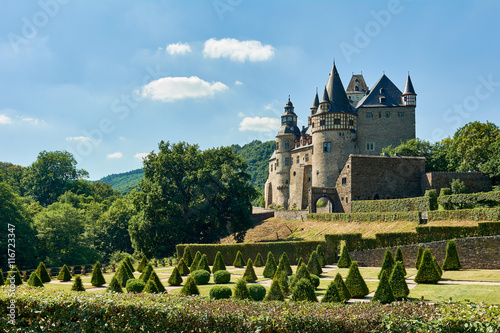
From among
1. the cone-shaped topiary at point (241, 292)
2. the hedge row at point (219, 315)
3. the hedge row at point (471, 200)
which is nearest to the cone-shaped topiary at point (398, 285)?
the cone-shaped topiary at point (241, 292)

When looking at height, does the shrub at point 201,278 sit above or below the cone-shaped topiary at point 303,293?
below

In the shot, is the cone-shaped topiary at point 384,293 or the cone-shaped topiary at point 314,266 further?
the cone-shaped topiary at point 314,266

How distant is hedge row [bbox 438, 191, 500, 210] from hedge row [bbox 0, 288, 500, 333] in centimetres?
2927

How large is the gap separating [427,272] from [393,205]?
77.9 ft

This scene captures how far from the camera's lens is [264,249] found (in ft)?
130

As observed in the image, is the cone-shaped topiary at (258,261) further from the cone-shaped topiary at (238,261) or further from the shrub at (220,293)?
the shrub at (220,293)

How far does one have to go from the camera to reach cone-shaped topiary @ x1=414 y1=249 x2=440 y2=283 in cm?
2352

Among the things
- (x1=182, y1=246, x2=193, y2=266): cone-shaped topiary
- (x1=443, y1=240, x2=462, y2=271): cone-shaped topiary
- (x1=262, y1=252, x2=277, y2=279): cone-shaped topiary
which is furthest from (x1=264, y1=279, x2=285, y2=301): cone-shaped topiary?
(x1=182, y1=246, x2=193, y2=266): cone-shaped topiary

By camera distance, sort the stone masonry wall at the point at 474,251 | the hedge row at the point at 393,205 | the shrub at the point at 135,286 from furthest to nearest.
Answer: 1. the hedge row at the point at 393,205
2. the stone masonry wall at the point at 474,251
3. the shrub at the point at 135,286

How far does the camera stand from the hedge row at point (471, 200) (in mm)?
38156

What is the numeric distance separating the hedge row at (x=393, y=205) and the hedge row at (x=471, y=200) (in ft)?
5.02

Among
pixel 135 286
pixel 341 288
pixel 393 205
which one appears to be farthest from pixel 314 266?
pixel 393 205

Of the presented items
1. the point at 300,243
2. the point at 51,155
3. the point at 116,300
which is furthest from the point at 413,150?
the point at 51,155

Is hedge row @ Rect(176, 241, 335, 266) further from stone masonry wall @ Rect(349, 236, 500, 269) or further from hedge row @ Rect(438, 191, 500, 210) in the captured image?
hedge row @ Rect(438, 191, 500, 210)
